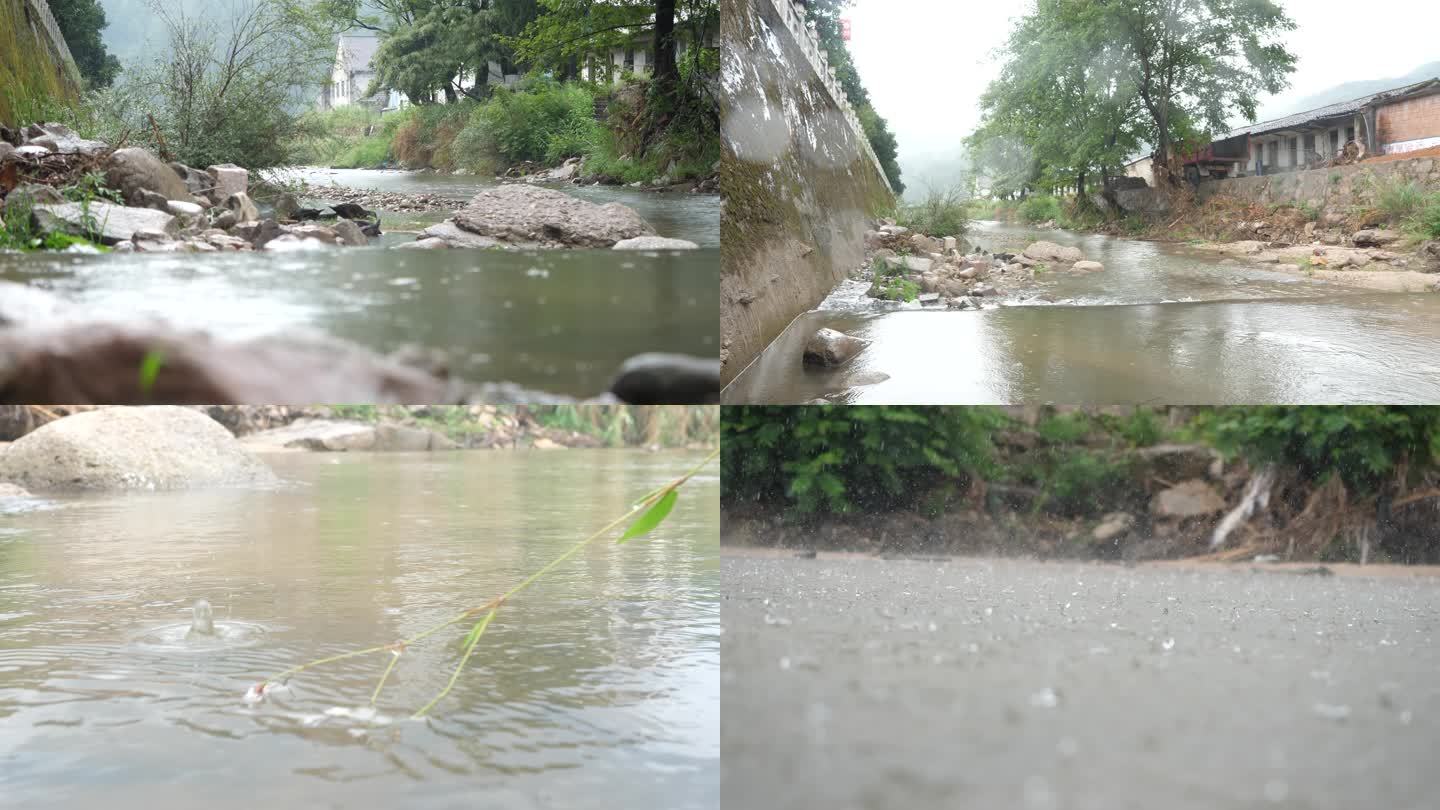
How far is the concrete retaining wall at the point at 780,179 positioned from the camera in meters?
2.47

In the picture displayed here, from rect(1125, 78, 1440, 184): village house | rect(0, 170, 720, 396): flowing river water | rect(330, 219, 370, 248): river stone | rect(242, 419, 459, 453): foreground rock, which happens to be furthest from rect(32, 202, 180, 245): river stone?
rect(242, 419, 459, 453): foreground rock

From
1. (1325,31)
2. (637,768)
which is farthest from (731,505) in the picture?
(1325,31)

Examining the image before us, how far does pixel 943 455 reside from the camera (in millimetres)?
3338

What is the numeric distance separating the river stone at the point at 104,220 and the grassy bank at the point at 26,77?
1.16 ft

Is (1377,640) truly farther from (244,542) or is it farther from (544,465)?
(544,465)

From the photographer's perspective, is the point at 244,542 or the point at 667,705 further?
the point at 244,542

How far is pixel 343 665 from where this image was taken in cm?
277

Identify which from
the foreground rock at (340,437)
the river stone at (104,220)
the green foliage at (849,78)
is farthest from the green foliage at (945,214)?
the foreground rock at (340,437)

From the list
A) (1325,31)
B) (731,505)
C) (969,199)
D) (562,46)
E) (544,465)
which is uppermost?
(1325,31)

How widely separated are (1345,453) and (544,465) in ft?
22.0

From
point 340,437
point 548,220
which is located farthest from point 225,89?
point 340,437

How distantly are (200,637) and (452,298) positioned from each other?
169 centimetres

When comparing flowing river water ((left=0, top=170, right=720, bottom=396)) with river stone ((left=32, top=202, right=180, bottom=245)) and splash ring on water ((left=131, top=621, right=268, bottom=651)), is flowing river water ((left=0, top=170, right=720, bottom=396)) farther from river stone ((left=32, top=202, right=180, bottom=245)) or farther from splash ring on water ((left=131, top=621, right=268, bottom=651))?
splash ring on water ((left=131, top=621, right=268, bottom=651))

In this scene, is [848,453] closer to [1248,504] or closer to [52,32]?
[1248,504]
